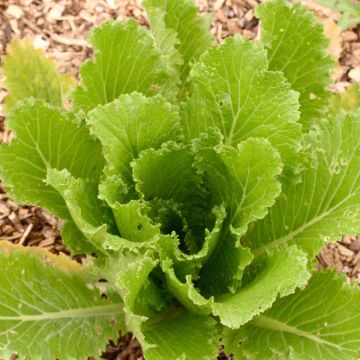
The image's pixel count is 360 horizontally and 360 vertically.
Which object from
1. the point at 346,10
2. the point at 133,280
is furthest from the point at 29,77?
the point at 346,10

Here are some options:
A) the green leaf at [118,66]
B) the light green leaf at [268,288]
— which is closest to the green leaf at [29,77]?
the green leaf at [118,66]

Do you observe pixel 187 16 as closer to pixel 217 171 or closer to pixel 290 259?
pixel 217 171

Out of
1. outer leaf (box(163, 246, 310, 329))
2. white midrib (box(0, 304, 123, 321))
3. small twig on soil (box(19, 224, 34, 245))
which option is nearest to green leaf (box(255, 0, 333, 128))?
outer leaf (box(163, 246, 310, 329))

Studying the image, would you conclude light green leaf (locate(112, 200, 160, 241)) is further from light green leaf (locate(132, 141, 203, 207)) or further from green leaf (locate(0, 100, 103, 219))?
green leaf (locate(0, 100, 103, 219))

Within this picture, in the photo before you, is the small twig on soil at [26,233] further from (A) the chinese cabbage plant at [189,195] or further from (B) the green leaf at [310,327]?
(B) the green leaf at [310,327]

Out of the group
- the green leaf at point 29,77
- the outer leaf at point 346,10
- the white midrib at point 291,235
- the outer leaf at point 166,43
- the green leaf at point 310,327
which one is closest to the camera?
the green leaf at point 310,327

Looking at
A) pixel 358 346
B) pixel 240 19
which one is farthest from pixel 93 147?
pixel 240 19

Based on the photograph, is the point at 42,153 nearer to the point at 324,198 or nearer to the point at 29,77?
the point at 29,77
